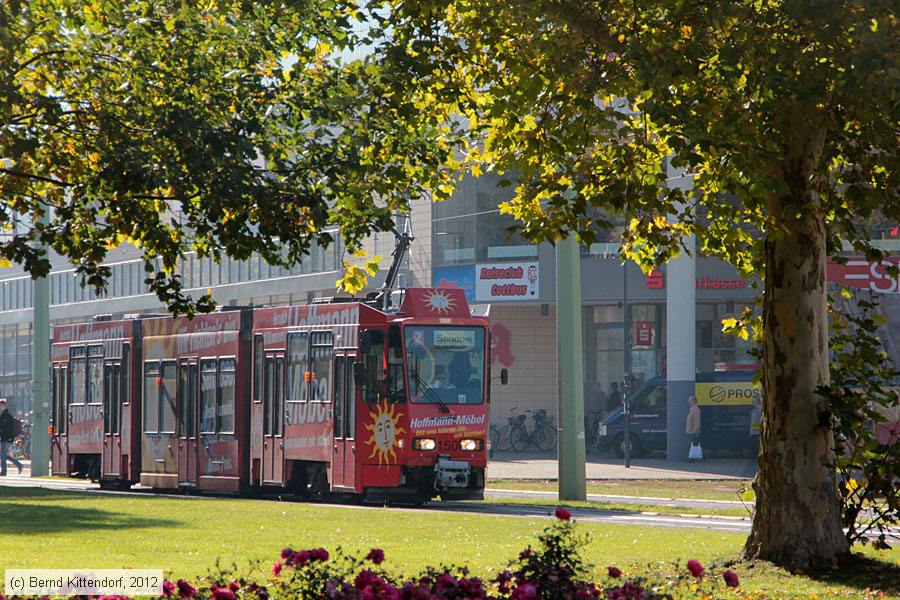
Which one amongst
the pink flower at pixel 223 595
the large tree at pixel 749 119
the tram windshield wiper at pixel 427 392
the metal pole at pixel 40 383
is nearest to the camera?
the pink flower at pixel 223 595

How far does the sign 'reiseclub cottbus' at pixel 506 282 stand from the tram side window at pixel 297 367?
23241 mm

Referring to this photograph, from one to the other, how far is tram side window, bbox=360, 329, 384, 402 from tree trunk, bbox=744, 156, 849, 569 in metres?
11.7

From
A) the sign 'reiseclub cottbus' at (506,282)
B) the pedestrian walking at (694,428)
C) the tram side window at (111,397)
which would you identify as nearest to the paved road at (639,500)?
the tram side window at (111,397)

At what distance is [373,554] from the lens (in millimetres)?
8852

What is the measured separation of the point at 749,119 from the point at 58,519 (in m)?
10.9

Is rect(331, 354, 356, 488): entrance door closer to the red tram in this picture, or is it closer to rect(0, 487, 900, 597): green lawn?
the red tram

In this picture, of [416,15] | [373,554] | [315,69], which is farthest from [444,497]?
[373,554]

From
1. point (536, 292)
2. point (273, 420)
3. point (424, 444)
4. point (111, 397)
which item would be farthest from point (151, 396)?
point (536, 292)

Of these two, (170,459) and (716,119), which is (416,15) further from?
(170,459)

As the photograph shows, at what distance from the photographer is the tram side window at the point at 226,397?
28391mm

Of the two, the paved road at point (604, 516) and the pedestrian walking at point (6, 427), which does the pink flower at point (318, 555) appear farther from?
the pedestrian walking at point (6, 427)

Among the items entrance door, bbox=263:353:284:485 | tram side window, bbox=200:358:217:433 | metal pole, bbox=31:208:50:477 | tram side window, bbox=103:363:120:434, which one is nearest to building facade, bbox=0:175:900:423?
metal pole, bbox=31:208:50:477

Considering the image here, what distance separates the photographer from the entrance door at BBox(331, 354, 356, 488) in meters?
25.1

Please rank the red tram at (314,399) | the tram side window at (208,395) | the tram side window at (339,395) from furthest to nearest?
the tram side window at (208,395), the tram side window at (339,395), the red tram at (314,399)
